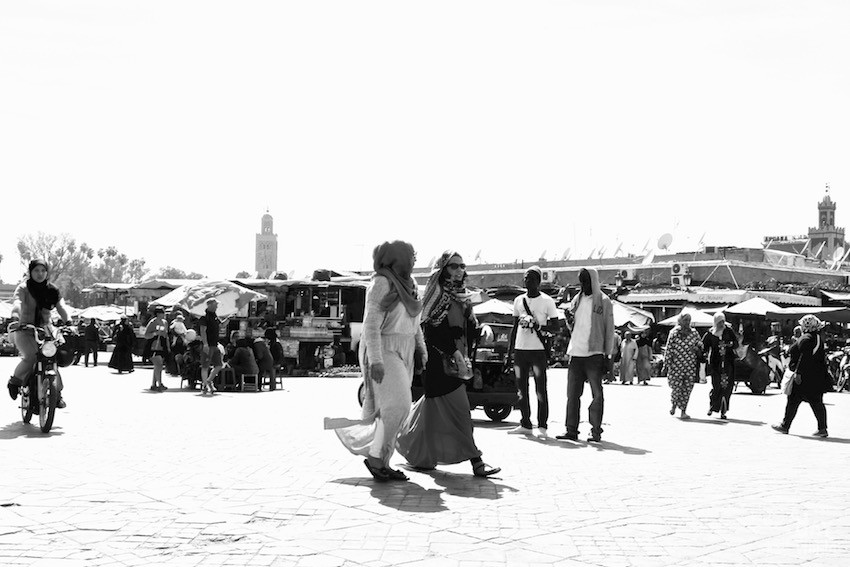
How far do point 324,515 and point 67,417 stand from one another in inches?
272

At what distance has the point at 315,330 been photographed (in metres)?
27.4

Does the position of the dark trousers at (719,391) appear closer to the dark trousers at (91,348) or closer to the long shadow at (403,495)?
the long shadow at (403,495)

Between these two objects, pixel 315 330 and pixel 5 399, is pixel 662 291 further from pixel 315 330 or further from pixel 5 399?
pixel 5 399

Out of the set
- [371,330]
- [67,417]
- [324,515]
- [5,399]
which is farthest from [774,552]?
[5,399]

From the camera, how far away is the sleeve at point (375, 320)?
22.5 ft

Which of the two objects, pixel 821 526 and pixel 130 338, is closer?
pixel 821 526

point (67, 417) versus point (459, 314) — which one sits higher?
point (459, 314)

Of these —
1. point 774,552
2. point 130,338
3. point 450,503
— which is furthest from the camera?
point 130,338

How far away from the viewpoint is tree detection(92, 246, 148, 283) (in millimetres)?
121625

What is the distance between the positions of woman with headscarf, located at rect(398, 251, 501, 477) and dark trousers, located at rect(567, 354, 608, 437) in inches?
107

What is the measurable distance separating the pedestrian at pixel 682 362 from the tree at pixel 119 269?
112 meters

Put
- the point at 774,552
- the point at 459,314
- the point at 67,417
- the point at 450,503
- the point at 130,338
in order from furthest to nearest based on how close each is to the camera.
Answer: the point at 130,338, the point at 67,417, the point at 459,314, the point at 450,503, the point at 774,552

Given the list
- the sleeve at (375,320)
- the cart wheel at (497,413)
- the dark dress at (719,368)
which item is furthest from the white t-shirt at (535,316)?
the dark dress at (719,368)

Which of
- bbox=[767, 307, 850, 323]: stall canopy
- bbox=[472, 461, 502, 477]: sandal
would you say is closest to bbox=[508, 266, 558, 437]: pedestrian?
bbox=[472, 461, 502, 477]: sandal
